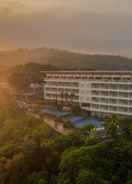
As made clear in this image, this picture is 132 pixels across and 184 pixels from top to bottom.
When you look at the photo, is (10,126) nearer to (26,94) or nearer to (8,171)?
(8,171)

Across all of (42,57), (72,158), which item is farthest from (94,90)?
(42,57)

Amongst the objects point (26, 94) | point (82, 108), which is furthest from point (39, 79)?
point (82, 108)

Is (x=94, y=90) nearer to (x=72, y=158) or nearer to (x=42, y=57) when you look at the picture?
(x=72, y=158)

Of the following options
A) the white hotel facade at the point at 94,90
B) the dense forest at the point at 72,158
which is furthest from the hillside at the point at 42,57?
the dense forest at the point at 72,158

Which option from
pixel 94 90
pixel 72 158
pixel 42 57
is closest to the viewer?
pixel 72 158

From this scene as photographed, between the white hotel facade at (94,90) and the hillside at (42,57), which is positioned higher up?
the hillside at (42,57)

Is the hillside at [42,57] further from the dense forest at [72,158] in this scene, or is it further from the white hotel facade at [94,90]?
the dense forest at [72,158]
